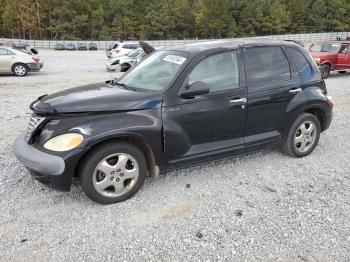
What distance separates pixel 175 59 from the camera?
411 cm

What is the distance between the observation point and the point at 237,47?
426cm

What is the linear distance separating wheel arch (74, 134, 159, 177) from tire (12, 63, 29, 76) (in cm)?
1343

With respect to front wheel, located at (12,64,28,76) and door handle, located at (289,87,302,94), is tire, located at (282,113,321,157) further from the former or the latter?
front wheel, located at (12,64,28,76)

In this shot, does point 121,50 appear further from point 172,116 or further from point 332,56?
point 172,116

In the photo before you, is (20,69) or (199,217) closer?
(199,217)

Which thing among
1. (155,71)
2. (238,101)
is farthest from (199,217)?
(155,71)

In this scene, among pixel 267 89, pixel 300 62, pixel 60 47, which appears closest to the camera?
pixel 267 89

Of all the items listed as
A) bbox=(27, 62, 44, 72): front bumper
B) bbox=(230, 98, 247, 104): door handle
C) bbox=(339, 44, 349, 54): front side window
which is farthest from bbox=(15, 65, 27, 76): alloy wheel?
bbox=(339, 44, 349, 54): front side window

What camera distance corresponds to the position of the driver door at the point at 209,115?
3773 millimetres

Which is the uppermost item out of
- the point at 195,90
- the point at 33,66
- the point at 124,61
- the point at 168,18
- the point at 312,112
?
the point at 168,18

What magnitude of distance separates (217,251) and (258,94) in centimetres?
220

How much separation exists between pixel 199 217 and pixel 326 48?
13799 millimetres

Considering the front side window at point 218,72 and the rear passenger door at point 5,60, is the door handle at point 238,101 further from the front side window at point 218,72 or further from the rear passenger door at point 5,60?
the rear passenger door at point 5,60

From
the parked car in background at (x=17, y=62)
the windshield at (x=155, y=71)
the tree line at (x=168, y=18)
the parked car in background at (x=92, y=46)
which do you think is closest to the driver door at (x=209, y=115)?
the windshield at (x=155, y=71)
